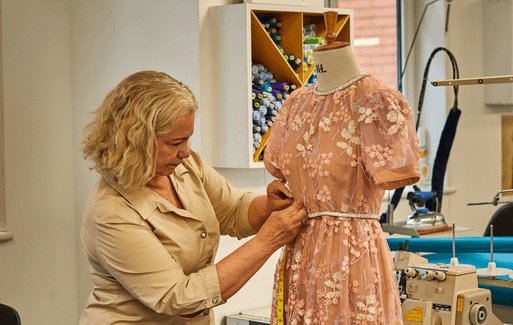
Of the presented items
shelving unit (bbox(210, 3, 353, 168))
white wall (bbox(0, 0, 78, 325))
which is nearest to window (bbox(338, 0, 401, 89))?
shelving unit (bbox(210, 3, 353, 168))

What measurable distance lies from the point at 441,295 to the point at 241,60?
58.2 inches

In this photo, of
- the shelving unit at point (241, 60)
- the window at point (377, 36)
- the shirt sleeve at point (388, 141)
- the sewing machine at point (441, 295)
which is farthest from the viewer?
the window at point (377, 36)

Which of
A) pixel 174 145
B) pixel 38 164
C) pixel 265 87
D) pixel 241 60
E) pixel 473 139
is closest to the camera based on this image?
pixel 174 145

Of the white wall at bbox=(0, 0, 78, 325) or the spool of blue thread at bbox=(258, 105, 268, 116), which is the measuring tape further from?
the white wall at bbox=(0, 0, 78, 325)

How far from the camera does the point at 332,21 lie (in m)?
1.66

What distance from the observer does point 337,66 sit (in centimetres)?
164

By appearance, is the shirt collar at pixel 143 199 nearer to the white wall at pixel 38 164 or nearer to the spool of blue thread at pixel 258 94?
the spool of blue thread at pixel 258 94

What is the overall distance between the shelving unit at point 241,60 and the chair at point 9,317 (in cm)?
124

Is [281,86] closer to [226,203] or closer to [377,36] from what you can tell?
[226,203]

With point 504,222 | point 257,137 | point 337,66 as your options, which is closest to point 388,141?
point 337,66

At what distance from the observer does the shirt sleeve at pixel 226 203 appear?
6.77 feet

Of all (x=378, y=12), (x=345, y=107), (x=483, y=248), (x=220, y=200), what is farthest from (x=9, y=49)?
(x=378, y=12)

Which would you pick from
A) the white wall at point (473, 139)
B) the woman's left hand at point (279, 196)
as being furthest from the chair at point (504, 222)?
the woman's left hand at point (279, 196)

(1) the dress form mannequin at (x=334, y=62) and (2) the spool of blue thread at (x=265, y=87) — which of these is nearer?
(1) the dress form mannequin at (x=334, y=62)
